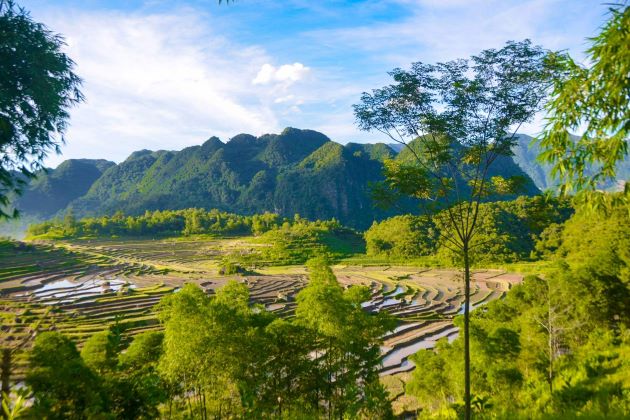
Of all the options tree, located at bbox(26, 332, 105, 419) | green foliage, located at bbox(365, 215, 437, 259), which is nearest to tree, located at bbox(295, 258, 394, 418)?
tree, located at bbox(26, 332, 105, 419)

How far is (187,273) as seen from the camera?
80.2 metres

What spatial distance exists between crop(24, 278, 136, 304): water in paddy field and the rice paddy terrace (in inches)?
5.7

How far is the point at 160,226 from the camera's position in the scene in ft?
492

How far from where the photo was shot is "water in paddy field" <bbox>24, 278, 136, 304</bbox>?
→ 54781 mm

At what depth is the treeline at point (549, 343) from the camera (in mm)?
16609

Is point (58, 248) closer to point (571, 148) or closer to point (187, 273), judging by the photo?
point (187, 273)

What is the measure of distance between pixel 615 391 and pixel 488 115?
32.4 feet

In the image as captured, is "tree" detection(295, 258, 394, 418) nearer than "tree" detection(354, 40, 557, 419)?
No

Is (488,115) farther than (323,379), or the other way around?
(323,379)

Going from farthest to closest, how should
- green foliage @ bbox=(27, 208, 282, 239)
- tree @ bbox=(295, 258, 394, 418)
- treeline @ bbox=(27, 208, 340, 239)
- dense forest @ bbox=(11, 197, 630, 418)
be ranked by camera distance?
green foliage @ bbox=(27, 208, 282, 239) → treeline @ bbox=(27, 208, 340, 239) → tree @ bbox=(295, 258, 394, 418) → dense forest @ bbox=(11, 197, 630, 418)

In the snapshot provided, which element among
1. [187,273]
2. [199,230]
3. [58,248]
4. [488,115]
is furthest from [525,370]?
A: [199,230]

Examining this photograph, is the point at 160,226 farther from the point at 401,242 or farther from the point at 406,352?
the point at 406,352

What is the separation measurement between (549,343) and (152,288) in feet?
197

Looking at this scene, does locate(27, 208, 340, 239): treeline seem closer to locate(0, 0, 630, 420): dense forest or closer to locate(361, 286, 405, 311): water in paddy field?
locate(361, 286, 405, 311): water in paddy field
